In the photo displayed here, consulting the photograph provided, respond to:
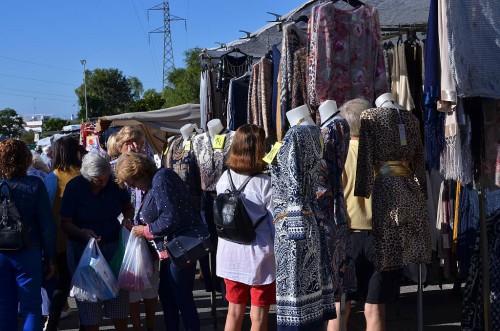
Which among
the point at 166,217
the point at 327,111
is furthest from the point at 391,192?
the point at 166,217

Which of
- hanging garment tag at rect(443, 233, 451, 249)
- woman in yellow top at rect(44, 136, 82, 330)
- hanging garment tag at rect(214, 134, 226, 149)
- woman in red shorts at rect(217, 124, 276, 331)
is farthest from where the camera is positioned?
hanging garment tag at rect(214, 134, 226, 149)

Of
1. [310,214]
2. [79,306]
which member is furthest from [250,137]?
[79,306]

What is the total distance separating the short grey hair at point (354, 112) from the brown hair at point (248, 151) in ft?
2.04

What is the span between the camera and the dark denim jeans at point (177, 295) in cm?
508

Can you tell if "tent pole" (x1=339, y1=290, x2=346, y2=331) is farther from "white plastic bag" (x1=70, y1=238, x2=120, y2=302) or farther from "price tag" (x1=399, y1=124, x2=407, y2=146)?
"white plastic bag" (x1=70, y1=238, x2=120, y2=302)

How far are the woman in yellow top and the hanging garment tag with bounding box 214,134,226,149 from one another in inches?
52.3

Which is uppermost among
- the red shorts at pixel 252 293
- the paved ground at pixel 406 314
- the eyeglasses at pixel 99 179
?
the eyeglasses at pixel 99 179

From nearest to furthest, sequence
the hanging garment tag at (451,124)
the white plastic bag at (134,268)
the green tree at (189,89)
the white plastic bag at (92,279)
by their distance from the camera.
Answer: the hanging garment tag at (451,124) → the white plastic bag at (92,279) → the white plastic bag at (134,268) → the green tree at (189,89)

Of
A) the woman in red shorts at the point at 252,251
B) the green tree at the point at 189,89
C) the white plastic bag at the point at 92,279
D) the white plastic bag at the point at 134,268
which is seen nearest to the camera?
the woman in red shorts at the point at 252,251

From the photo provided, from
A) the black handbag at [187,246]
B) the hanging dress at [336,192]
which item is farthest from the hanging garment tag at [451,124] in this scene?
the black handbag at [187,246]

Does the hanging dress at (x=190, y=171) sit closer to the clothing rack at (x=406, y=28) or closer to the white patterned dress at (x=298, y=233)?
the clothing rack at (x=406, y=28)

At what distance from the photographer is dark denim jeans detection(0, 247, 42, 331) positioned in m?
4.90

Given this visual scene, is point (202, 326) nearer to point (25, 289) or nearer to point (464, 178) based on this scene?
point (25, 289)

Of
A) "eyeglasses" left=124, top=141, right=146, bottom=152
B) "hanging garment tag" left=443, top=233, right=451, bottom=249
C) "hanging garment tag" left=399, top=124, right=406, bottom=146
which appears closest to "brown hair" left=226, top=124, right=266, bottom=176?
"hanging garment tag" left=399, top=124, right=406, bottom=146
